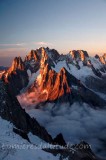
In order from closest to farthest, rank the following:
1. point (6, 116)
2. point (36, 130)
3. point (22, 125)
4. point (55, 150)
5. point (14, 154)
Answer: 1. point (14, 154)
2. point (55, 150)
3. point (6, 116)
4. point (22, 125)
5. point (36, 130)

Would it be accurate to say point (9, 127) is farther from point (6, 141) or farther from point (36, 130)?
point (36, 130)

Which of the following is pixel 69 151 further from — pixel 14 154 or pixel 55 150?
pixel 14 154

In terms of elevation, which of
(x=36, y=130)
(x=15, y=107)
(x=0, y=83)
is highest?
(x=0, y=83)

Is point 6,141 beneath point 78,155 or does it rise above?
above

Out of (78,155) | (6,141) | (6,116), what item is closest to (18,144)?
(6,141)

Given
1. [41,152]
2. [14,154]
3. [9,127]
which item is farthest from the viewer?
[9,127]

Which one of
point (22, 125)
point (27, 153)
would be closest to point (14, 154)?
point (27, 153)

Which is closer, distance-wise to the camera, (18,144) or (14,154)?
(14,154)

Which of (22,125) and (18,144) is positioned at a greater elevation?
(18,144)

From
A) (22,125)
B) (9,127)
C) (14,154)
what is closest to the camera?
(14,154)
